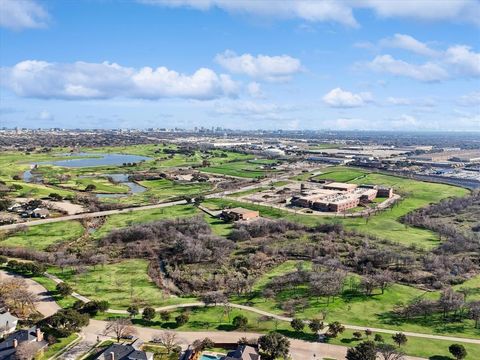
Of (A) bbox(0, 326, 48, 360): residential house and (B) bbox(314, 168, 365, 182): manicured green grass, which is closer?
(A) bbox(0, 326, 48, 360): residential house

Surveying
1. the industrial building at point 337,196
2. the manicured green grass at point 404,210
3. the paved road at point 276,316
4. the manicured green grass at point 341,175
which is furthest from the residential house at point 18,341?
the manicured green grass at point 341,175

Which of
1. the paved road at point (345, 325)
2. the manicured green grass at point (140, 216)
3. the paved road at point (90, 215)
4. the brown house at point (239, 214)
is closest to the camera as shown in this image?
the paved road at point (345, 325)

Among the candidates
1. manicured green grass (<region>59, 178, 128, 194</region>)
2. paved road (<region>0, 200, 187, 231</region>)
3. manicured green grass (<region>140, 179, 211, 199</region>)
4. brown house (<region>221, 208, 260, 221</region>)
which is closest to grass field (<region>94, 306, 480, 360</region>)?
brown house (<region>221, 208, 260, 221</region>)

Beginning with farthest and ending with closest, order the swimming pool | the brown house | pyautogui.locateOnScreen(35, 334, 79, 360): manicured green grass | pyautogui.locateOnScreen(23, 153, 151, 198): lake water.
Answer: pyautogui.locateOnScreen(23, 153, 151, 198): lake water → the brown house → pyautogui.locateOnScreen(35, 334, 79, 360): manicured green grass → the swimming pool

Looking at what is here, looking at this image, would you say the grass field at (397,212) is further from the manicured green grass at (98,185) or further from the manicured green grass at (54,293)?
the manicured green grass at (54,293)

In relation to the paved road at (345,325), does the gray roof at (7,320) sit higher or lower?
higher

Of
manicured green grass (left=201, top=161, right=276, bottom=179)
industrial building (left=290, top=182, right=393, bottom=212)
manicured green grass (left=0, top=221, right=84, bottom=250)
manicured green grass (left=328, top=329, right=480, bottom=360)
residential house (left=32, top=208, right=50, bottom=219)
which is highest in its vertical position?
manicured green grass (left=201, top=161, right=276, bottom=179)

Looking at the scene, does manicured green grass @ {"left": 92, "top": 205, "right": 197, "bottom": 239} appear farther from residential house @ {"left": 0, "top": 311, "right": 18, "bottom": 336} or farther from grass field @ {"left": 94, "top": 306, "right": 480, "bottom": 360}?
grass field @ {"left": 94, "top": 306, "right": 480, "bottom": 360}
